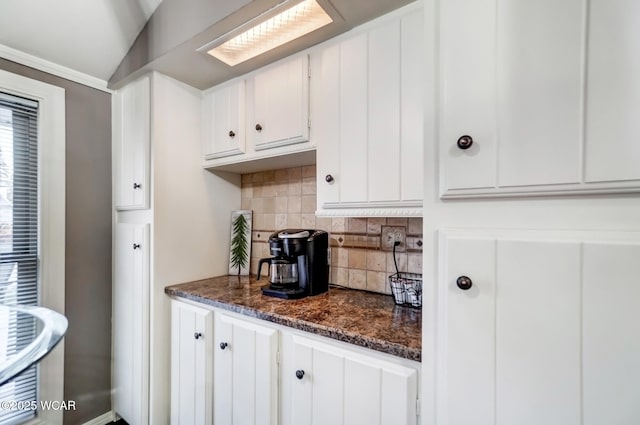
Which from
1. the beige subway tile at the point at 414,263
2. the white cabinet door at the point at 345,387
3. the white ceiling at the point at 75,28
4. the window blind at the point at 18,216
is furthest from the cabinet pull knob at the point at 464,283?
the window blind at the point at 18,216

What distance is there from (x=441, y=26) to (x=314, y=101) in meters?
0.69

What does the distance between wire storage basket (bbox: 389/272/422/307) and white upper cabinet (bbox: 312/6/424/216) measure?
0.36 metres

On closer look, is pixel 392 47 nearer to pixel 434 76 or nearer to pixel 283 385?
pixel 434 76

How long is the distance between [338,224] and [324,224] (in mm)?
94

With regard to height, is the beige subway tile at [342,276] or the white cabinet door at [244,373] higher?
the beige subway tile at [342,276]

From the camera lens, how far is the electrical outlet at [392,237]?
1.48 metres

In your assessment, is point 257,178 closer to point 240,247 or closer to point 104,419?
point 240,247

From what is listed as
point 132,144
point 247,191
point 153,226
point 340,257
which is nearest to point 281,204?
point 247,191

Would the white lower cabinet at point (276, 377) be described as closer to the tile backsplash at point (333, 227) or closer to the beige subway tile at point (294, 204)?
the tile backsplash at point (333, 227)

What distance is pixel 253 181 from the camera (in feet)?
6.88

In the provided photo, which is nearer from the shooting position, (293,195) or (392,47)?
(392,47)

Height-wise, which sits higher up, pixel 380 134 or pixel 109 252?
pixel 380 134

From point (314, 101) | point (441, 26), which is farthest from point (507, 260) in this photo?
point (314, 101)

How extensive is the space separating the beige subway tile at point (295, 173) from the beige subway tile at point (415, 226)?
30.1 inches
